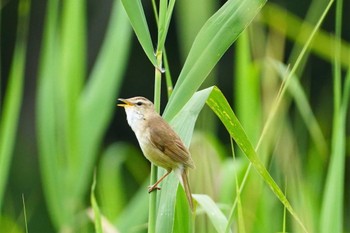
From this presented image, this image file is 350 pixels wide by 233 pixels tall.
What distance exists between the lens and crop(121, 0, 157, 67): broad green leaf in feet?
6.76

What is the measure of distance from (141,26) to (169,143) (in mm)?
324

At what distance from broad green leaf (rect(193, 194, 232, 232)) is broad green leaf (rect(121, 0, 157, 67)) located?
0.37m

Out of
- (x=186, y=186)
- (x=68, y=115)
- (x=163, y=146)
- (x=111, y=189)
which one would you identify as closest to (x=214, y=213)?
(x=186, y=186)

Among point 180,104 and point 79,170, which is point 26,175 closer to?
point 79,170

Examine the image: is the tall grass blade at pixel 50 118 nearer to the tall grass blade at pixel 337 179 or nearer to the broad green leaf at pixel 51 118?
the broad green leaf at pixel 51 118

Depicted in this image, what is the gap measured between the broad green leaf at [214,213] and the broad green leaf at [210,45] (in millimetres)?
271

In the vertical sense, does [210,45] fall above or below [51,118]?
above

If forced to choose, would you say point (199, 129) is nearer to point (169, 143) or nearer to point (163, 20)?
point (169, 143)

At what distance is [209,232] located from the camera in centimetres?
258

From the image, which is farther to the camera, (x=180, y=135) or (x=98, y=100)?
(x=98, y=100)

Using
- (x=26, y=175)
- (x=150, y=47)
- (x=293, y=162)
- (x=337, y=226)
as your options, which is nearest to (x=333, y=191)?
(x=337, y=226)

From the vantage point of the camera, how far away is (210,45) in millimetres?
2090

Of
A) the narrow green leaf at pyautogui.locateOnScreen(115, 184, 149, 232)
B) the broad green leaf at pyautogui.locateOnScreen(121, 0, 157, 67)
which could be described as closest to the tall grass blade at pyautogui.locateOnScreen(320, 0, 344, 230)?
the broad green leaf at pyautogui.locateOnScreen(121, 0, 157, 67)

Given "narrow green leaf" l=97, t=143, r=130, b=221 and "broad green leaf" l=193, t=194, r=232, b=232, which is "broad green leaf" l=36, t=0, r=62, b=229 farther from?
"broad green leaf" l=193, t=194, r=232, b=232
